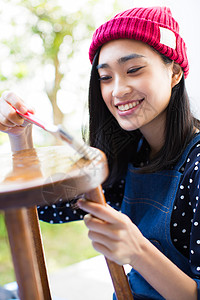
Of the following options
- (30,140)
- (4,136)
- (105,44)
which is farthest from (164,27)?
(4,136)

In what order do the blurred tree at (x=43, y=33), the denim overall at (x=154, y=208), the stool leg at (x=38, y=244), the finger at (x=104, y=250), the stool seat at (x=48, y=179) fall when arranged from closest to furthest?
the stool seat at (x=48, y=179), the finger at (x=104, y=250), the stool leg at (x=38, y=244), the denim overall at (x=154, y=208), the blurred tree at (x=43, y=33)

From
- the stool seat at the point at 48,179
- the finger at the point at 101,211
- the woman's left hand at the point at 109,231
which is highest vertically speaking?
the stool seat at the point at 48,179

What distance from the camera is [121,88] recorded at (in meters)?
0.81

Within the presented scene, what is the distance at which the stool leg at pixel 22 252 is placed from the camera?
45cm

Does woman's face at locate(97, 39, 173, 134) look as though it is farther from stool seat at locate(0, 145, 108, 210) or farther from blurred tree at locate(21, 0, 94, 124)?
blurred tree at locate(21, 0, 94, 124)

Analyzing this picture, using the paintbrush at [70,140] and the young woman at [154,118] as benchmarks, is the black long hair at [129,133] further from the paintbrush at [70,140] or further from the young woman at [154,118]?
the paintbrush at [70,140]

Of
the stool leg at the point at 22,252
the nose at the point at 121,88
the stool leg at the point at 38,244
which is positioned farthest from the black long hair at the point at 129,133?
the stool leg at the point at 22,252

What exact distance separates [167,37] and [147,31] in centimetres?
6

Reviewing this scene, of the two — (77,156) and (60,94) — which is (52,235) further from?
(77,156)

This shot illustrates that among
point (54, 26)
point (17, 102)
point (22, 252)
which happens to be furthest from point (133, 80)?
point (54, 26)

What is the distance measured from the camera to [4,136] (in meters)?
2.31

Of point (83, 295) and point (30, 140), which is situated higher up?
point (30, 140)

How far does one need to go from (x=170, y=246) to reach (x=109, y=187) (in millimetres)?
321

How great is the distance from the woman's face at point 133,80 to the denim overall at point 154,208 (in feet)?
0.49
